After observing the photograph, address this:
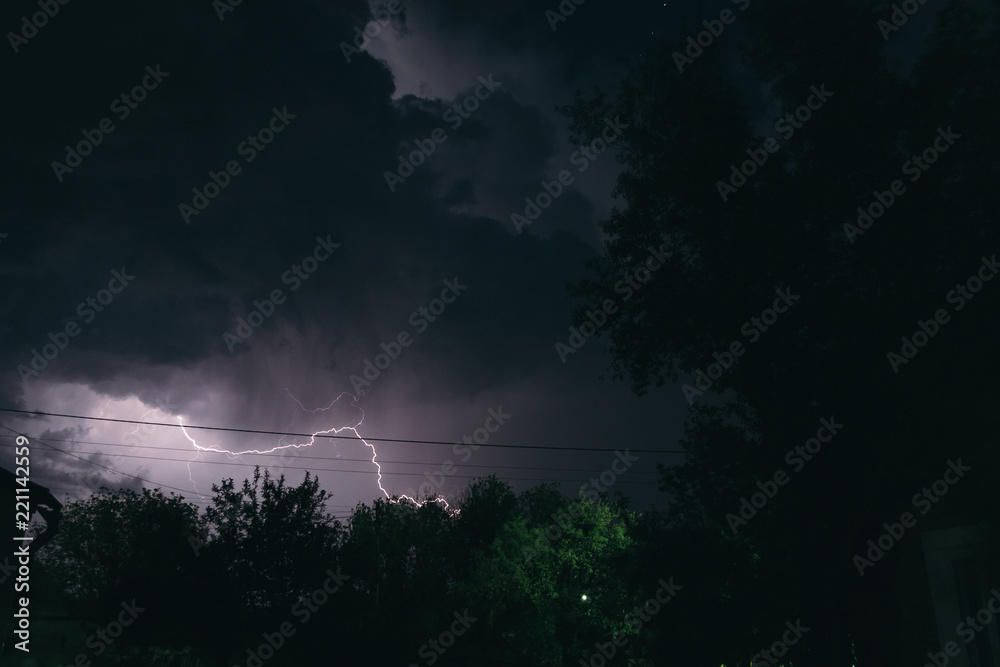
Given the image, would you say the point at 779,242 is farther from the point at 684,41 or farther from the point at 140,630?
the point at 140,630

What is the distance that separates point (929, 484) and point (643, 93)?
412 inches

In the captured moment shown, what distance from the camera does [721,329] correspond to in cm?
1277

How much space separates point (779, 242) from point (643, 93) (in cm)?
529

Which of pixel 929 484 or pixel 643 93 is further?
pixel 643 93

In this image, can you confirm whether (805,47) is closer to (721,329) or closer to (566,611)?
(721,329)

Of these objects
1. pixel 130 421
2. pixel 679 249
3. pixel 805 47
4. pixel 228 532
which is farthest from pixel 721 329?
pixel 130 421

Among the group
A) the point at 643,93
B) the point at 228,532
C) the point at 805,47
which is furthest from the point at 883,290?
the point at 228,532

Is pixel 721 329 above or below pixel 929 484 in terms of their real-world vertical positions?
above

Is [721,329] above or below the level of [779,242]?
below

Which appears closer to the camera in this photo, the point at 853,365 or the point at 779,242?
the point at 853,365

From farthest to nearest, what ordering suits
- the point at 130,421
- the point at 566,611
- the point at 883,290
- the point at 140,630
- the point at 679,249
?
the point at 566,611, the point at 130,421, the point at 140,630, the point at 679,249, the point at 883,290

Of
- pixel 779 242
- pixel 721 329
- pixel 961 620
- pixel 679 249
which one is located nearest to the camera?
pixel 961 620

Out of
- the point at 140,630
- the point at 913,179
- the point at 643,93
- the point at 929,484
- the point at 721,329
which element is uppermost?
the point at 643,93

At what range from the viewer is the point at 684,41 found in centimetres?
1331
